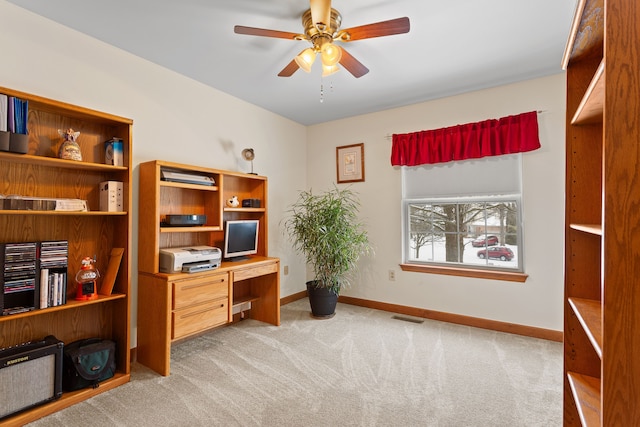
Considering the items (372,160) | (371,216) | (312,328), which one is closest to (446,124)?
(372,160)

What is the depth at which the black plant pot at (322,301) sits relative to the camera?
3.57 m

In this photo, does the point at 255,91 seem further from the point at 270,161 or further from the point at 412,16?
the point at 412,16

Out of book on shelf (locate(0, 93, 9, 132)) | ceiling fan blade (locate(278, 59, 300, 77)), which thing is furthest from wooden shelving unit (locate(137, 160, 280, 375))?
ceiling fan blade (locate(278, 59, 300, 77))

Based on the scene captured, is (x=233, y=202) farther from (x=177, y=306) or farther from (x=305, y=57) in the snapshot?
(x=305, y=57)

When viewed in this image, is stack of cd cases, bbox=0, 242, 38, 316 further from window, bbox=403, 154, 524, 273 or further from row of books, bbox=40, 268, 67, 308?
window, bbox=403, 154, 524, 273

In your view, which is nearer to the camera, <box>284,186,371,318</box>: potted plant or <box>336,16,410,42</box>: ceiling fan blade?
<box>336,16,410,42</box>: ceiling fan blade

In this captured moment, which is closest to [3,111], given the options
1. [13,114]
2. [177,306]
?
[13,114]

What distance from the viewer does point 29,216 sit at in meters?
2.06

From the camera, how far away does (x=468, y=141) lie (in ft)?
10.8

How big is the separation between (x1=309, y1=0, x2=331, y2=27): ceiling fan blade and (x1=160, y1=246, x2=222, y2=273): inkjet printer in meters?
1.99

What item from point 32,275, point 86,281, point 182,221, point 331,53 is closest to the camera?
point 32,275

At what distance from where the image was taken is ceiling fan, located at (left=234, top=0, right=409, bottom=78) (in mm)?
1778

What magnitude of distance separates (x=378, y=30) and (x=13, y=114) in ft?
7.25

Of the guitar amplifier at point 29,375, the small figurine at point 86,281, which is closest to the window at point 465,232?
the small figurine at point 86,281
